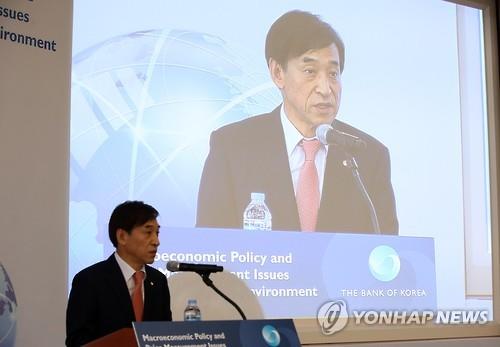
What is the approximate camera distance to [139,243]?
2.63 m

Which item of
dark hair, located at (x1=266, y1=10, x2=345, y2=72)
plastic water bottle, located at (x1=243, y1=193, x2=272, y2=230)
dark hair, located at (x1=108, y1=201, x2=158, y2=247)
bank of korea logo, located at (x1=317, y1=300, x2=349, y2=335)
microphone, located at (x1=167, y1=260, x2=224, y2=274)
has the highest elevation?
dark hair, located at (x1=266, y1=10, x2=345, y2=72)

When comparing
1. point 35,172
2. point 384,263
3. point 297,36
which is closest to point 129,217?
point 35,172

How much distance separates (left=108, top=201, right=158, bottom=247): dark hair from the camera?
2629 millimetres

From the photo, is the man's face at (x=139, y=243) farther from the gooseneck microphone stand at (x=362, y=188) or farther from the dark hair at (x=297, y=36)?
the gooseneck microphone stand at (x=362, y=188)

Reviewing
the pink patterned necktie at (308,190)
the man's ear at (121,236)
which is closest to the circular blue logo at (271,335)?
the man's ear at (121,236)

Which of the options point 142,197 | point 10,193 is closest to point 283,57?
point 142,197

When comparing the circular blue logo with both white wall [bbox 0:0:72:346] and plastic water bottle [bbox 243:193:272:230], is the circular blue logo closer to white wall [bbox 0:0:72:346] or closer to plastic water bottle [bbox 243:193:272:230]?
white wall [bbox 0:0:72:346]

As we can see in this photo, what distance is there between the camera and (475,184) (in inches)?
205

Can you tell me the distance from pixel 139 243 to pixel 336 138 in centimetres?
214

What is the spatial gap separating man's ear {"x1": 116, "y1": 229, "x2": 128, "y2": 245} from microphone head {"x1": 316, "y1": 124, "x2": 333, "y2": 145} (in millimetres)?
2031

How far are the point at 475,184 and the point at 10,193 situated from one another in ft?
10.4

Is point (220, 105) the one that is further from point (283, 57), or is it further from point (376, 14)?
point (376, 14)

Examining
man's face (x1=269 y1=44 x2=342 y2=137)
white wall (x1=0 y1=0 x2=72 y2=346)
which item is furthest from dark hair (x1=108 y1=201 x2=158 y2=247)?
man's face (x1=269 y1=44 x2=342 y2=137)

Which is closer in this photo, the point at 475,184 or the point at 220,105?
the point at 220,105
